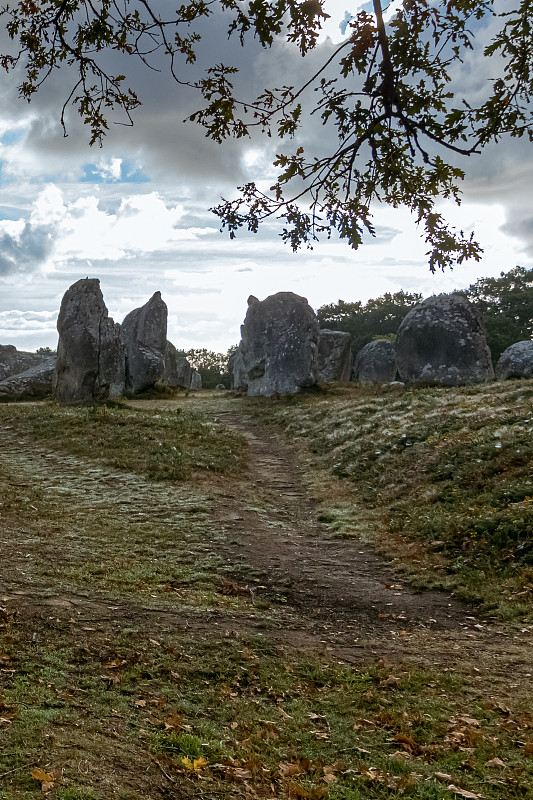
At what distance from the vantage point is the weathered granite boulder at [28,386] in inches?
1176

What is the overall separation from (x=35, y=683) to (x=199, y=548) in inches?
227

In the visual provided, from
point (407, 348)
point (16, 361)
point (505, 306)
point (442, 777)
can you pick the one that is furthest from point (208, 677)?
point (505, 306)

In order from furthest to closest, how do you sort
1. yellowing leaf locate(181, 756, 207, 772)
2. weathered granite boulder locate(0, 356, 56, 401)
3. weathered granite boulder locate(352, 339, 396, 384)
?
weathered granite boulder locate(352, 339, 396, 384), weathered granite boulder locate(0, 356, 56, 401), yellowing leaf locate(181, 756, 207, 772)

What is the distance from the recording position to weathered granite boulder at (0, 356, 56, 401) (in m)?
29.9

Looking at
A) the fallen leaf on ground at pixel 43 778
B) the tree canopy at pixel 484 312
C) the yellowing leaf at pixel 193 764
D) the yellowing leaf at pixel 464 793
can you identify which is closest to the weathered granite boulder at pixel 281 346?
the tree canopy at pixel 484 312

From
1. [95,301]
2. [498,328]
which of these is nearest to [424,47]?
[95,301]

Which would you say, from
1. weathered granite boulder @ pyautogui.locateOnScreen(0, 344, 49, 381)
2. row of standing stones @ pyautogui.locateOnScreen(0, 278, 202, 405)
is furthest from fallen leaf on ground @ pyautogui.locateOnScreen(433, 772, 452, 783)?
weathered granite boulder @ pyautogui.locateOnScreen(0, 344, 49, 381)

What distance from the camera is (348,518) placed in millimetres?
13234

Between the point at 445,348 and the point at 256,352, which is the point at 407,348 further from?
the point at 256,352

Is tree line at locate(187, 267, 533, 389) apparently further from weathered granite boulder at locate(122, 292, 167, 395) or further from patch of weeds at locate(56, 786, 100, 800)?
patch of weeds at locate(56, 786, 100, 800)

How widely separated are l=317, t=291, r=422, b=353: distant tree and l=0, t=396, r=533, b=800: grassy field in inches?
2115

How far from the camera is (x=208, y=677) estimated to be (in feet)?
19.5

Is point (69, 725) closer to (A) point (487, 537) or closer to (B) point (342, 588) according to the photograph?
(B) point (342, 588)

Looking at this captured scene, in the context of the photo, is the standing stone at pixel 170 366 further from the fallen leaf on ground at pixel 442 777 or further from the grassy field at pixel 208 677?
the fallen leaf on ground at pixel 442 777
